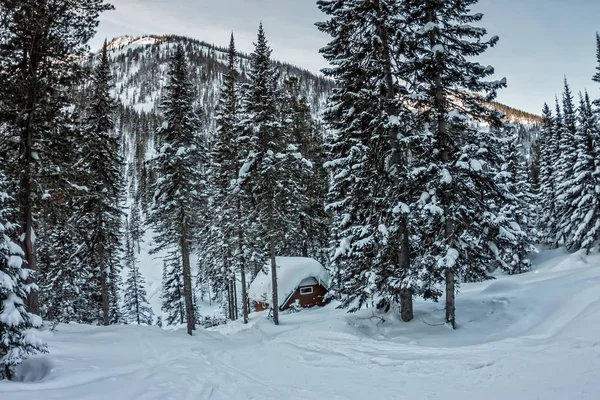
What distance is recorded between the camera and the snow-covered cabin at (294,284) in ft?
104

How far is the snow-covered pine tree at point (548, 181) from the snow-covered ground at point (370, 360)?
34.6 m

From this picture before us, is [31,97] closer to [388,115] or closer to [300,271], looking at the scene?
[388,115]

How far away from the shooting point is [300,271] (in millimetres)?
32156

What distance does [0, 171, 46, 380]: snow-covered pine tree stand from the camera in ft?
22.1

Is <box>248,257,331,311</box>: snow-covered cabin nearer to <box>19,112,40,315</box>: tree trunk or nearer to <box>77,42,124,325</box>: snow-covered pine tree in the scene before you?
<box>77,42,124,325</box>: snow-covered pine tree

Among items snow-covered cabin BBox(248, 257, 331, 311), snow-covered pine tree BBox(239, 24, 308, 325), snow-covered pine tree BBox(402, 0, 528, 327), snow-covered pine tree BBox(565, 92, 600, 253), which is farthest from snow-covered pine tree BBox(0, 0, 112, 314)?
snow-covered pine tree BBox(565, 92, 600, 253)

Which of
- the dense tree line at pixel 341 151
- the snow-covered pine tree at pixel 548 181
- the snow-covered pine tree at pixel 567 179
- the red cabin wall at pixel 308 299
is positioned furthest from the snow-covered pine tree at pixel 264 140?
the snow-covered pine tree at pixel 548 181

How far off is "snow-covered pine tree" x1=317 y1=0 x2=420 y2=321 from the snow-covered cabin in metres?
15.4

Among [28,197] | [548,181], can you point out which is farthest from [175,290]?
[548,181]

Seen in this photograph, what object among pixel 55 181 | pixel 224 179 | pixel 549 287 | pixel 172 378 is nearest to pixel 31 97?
pixel 55 181

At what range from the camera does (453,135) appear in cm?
1350

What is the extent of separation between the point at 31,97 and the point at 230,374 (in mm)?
11606

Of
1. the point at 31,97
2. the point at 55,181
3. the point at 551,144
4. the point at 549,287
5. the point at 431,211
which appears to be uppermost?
the point at 551,144

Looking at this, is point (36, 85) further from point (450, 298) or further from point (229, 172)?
point (450, 298)
